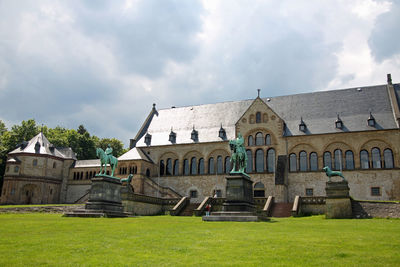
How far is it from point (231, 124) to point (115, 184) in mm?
29233

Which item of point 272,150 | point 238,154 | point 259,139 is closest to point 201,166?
point 259,139

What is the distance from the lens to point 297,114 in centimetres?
5256

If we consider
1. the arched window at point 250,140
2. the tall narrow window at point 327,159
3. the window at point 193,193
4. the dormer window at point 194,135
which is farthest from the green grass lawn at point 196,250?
the dormer window at point 194,135

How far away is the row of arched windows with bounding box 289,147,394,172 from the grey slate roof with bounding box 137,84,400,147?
305cm

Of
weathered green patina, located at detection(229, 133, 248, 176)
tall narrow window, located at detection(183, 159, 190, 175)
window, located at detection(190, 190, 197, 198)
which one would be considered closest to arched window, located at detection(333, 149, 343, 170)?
window, located at detection(190, 190, 197, 198)

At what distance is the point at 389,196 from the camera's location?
42656 mm

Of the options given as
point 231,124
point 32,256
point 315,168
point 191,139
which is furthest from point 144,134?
point 32,256

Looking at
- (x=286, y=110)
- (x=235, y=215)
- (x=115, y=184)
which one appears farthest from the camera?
(x=286, y=110)

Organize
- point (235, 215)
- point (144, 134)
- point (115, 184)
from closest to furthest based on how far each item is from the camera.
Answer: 1. point (235, 215)
2. point (115, 184)
3. point (144, 134)

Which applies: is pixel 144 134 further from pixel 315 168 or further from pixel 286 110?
pixel 315 168

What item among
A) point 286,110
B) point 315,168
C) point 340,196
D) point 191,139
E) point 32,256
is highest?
point 286,110

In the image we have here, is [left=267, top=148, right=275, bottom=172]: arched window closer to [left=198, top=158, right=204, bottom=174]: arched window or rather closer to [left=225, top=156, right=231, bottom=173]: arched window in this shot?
[left=225, top=156, right=231, bottom=173]: arched window

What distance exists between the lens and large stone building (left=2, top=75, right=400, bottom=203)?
4475cm

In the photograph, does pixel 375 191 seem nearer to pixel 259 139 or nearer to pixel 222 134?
pixel 259 139
